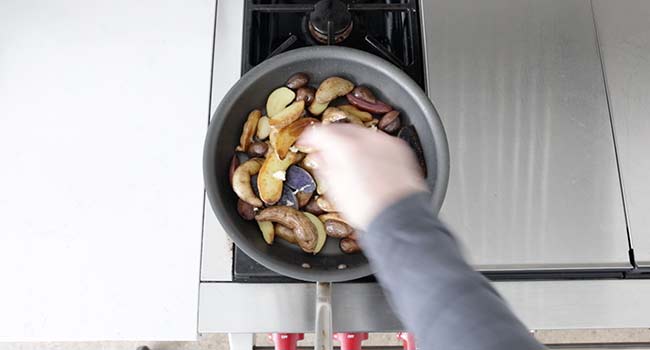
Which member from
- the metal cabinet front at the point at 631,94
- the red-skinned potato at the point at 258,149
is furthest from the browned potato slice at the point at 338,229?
the metal cabinet front at the point at 631,94

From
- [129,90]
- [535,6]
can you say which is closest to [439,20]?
[535,6]

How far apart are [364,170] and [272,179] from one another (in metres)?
0.20

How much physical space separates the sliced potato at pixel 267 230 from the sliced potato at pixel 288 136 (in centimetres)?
7

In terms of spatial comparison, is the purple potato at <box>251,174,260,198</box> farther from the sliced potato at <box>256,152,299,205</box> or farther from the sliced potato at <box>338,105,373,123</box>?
the sliced potato at <box>338,105,373,123</box>

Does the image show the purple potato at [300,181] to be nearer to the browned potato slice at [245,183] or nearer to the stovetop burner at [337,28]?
the browned potato slice at [245,183]

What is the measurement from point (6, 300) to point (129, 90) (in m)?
0.29

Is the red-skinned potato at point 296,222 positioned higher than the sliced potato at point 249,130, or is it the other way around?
the sliced potato at point 249,130

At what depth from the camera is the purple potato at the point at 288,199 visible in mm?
596

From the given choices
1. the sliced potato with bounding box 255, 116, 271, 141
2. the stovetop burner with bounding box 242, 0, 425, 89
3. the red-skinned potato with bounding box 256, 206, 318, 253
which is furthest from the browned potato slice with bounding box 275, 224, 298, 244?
the stovetop burner with bounding box 242, 0, 425, 89

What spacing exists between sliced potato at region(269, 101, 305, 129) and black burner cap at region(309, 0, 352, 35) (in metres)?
0.12

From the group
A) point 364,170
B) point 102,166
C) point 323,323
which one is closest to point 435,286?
point 364,170

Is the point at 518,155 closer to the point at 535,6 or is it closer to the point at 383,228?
the point at 535,6

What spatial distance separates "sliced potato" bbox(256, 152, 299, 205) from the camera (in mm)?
586

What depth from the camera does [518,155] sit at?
2.25 feet
